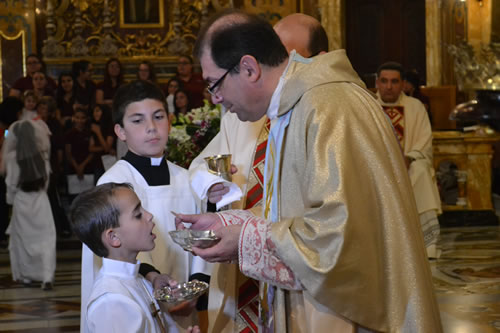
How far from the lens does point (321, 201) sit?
217cm

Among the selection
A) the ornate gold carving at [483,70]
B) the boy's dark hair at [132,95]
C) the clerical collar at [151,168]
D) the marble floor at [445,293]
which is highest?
the ornate gold carving at [483,70]

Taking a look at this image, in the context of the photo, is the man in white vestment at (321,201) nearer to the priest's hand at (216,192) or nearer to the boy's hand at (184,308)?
the boy's hand at (184,308)

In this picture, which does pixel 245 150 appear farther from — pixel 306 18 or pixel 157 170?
pixel 306 18

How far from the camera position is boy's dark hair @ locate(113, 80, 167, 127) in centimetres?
343

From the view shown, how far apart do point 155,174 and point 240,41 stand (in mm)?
1110

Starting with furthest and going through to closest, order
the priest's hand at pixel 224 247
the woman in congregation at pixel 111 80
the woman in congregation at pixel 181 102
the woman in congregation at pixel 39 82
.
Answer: the woman in congregation at pixel 111 80 < the woman in congregation at pixel 39 82 < the woman in congregation at pixel 181 102 < the priest's hand at pixel 224 247

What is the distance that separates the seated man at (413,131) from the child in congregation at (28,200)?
3.44 m

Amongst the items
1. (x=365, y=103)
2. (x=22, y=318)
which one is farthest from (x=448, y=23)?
(x=365, y=103)

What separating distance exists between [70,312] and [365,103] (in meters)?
4.60

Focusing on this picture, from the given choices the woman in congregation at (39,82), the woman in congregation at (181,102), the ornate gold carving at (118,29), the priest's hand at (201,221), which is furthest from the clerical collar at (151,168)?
the ornate gold carving at (118,29)

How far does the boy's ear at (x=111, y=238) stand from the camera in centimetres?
282

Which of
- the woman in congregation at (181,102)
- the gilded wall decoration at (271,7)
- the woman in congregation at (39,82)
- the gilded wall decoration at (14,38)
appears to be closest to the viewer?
the woman in congregation at (181,102)

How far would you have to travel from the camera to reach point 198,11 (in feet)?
53.7

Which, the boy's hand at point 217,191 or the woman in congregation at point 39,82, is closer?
the boy's hand at point 217,191
